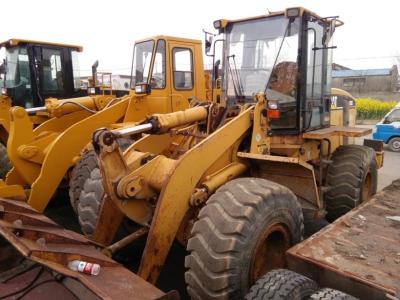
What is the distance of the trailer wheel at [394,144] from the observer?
1378 centimetres

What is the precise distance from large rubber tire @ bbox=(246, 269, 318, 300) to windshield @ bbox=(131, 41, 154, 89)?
5081 mm

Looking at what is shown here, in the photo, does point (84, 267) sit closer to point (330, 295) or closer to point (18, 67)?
point (330, 295)

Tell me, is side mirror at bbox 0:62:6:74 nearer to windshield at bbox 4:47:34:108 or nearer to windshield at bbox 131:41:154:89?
windshield at bbox 4:47:34:108

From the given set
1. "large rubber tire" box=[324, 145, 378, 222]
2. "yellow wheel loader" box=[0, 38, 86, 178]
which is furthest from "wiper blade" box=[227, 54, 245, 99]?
"yellow wheel loader" box=[0, 38, 86, 178]

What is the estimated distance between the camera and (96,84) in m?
9.17

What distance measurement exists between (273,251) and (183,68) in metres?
4.42

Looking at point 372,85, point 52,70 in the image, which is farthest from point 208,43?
point 372,85

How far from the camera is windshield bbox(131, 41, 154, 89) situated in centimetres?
697

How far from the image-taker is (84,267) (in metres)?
2.57

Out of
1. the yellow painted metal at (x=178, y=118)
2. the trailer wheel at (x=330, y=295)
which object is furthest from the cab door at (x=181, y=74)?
the trailer wheel at (x=330, y=295)

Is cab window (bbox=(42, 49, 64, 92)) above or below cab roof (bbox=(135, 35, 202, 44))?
below

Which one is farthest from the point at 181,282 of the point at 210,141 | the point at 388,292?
the point at 388,292

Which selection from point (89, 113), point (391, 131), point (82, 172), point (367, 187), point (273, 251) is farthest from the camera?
point (391, 131)

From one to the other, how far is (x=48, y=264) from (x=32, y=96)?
654cm
